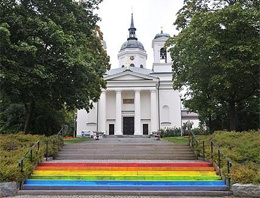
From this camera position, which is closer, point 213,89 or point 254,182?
point 254,182

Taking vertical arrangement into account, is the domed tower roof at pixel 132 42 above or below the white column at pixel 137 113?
above

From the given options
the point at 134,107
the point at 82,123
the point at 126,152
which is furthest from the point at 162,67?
the point at 126,152

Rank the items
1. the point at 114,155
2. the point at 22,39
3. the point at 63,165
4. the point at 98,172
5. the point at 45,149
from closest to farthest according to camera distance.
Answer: the point at 98,172
the point at 63,165
the point at 45,149
the point at 114,155
the point at 22,39

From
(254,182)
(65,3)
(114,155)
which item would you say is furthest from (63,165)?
(65,3)

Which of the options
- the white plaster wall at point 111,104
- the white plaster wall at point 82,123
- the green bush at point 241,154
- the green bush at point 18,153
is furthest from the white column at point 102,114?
the green bush at point 241,154

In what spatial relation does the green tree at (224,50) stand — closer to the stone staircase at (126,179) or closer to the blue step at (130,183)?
the stone staircase at (126,179)

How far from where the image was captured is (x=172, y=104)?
43.9m

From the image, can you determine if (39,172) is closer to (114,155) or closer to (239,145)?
(114,155)

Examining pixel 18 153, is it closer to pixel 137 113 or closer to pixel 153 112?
pixel 137 113

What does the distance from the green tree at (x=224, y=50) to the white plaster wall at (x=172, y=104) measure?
2278 cm

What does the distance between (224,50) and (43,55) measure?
10689 millimetres

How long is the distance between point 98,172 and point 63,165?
177 centimetres

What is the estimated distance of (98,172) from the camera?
10461 mm

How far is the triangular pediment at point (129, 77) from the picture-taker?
42.6 metres
